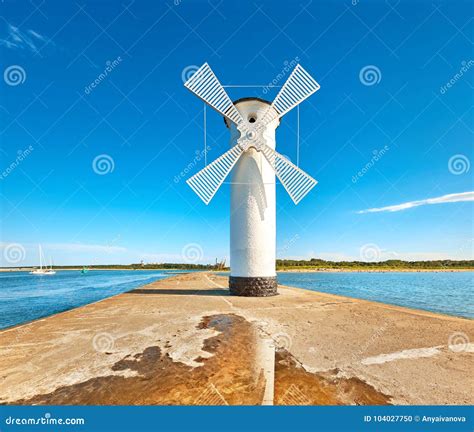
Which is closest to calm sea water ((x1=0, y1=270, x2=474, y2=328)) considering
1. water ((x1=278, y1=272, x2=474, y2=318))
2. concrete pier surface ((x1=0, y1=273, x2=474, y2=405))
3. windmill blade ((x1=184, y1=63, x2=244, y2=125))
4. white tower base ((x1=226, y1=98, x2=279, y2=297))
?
water ((x1=278, y1=272, x2=474, y2=318))

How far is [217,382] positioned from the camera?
408cm

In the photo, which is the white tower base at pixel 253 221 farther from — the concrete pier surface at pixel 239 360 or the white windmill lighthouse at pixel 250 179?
the concrete pier surface at pixel 239 360

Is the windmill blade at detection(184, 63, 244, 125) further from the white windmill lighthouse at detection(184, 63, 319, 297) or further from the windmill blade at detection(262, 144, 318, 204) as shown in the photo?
the windmill blade at detection(262, 144, 318, 204)

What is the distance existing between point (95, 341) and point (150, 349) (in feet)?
4.99

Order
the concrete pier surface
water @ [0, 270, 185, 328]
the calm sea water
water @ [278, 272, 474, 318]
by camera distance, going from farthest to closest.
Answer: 1. water @ [0, 270, 185, 328]
2. the calm sea water
3. water @ [278, 272, 474, 318]
4. the concrete pier surface

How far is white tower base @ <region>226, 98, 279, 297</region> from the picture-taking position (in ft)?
41.5

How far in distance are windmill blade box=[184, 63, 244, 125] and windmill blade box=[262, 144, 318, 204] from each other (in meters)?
3.67

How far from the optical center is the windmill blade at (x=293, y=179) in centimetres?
1374

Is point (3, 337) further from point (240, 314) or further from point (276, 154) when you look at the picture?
point (276, 154)

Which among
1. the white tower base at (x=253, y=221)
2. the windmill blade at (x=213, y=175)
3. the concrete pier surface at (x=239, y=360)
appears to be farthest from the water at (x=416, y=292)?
the windmill blade at (x=213, y=175)

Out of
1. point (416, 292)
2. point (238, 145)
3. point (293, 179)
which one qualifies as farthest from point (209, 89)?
point (416, 292)

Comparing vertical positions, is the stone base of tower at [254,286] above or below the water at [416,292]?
above

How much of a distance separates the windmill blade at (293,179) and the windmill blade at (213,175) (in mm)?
2288

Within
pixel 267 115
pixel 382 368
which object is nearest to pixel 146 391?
pixel 382 368
